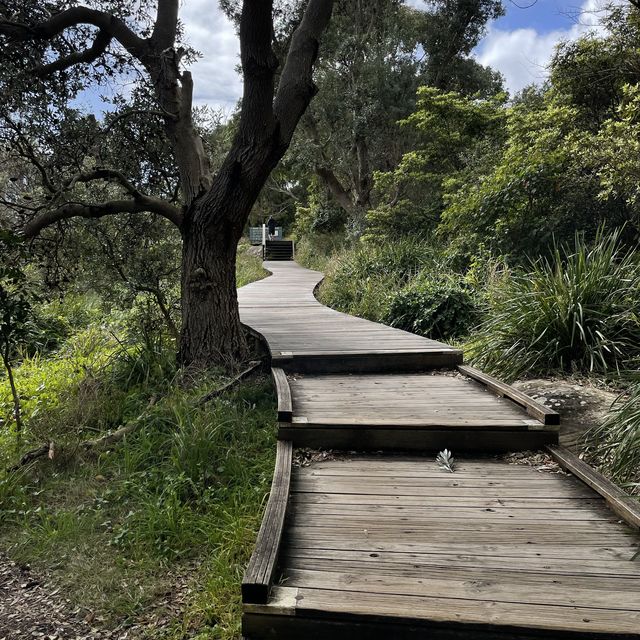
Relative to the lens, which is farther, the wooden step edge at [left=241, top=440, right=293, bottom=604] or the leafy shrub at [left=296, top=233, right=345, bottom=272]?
the leafy shrub at [left=296, top=233, right=345, bottom=272]

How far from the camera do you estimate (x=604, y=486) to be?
2.49 metres

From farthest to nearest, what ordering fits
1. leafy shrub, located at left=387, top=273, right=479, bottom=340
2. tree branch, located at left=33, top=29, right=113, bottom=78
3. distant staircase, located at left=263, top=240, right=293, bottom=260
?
distant staircase, located at left=263, top=240, right=293, bottom=260 < leafy shrub, located at left=387, top=273, right=479, bottom=340 < tree branch, located at left=33, top=29, right=113, bottom=78

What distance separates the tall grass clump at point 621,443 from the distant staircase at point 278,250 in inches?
959

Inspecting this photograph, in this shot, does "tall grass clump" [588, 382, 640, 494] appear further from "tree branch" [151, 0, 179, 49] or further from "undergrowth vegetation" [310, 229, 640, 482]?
"tree branch" [151, 0, 179, 49]

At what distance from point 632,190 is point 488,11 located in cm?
1421

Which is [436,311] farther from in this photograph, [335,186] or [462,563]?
[335,186]

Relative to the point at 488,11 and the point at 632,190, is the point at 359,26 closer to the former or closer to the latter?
the point at 488,11

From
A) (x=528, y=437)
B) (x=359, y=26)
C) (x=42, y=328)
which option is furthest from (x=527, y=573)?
(x=359, y=26)

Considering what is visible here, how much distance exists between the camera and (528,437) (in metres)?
3.06

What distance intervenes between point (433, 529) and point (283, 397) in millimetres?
1504

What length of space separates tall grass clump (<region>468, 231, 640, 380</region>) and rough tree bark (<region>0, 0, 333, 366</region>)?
2.81 meters

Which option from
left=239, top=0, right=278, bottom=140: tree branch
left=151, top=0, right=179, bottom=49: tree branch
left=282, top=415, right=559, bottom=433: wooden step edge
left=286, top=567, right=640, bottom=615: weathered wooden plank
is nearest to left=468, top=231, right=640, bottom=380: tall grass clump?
left=282, top=415, right=559, bottom=433: wooden step edge

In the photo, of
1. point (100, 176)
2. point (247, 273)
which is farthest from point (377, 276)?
point (247, 273)

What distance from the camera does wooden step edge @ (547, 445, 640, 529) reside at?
2.25 m
